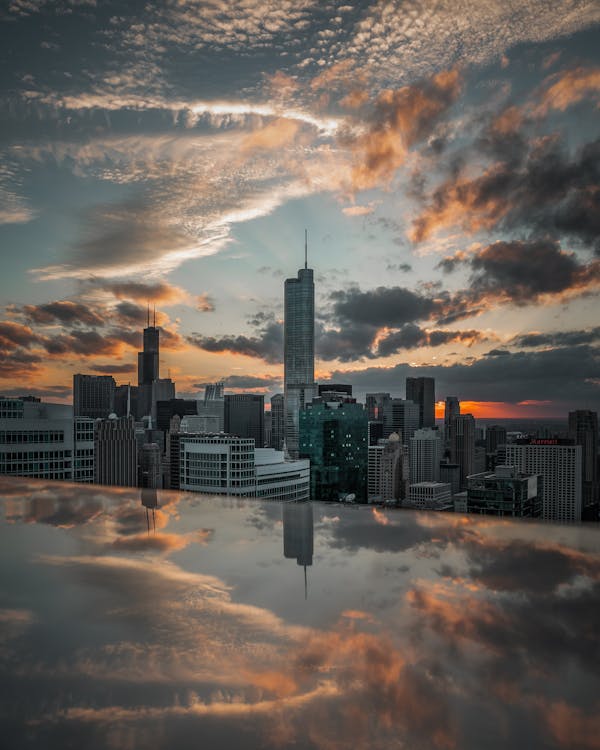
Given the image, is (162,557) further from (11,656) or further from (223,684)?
(223,684)

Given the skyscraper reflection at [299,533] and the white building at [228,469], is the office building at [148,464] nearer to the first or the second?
the white building at [228,469]

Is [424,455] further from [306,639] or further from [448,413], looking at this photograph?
[306,639]

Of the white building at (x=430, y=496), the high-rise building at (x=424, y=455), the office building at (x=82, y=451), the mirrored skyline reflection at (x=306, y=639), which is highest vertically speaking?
the mirrored skyline reflection at (x=306, y=639)

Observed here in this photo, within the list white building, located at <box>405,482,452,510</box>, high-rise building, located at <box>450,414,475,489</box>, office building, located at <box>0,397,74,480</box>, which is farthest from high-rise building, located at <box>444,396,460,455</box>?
office building, located at <box>0,397,74,480</box>

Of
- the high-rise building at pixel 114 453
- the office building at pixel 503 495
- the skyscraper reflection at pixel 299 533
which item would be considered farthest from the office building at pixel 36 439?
the high-rise building at pixel 114 453

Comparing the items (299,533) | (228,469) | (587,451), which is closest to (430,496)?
(587,451)

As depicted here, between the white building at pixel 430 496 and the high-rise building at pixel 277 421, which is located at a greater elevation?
→ the high-rise building at pixel 277 421

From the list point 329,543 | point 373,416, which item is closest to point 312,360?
point 373,416
